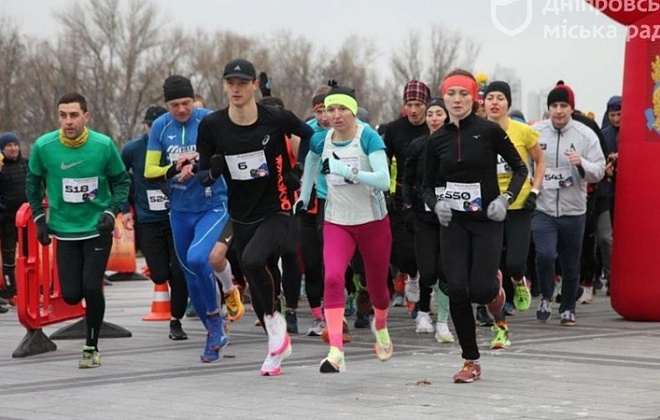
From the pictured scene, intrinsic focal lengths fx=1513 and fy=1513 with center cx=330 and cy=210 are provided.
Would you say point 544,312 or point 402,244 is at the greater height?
point 402,244

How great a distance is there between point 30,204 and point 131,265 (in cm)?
1345

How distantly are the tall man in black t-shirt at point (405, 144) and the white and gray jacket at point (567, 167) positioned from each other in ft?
4.35

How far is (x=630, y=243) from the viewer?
14203 millimetres

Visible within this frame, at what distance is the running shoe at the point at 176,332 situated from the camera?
13.5m

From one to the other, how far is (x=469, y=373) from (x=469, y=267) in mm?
775

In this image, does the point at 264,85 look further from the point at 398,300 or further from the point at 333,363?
the point at 333,363

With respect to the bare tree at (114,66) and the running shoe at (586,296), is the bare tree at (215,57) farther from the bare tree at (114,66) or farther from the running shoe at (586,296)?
the running shoe at (586,296)

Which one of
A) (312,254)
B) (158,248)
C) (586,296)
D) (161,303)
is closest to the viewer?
(312,254)

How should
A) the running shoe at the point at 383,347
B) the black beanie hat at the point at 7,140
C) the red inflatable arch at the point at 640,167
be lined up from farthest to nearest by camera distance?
the black beanie hat at the point at 7,140 < the red inflatable arch at the point at 640,167 < the running shoe at the point at 383,347

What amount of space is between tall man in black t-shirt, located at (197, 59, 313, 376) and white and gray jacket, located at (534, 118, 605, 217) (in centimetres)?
395

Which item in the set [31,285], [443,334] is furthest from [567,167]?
[31,285]

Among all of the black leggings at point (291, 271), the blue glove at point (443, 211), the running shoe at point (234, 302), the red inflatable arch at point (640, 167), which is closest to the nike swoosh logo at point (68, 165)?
the running shoe at point (234, 302)

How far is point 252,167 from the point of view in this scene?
10898 mm

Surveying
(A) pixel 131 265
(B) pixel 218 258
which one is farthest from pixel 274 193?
(A) pixel 131 265
